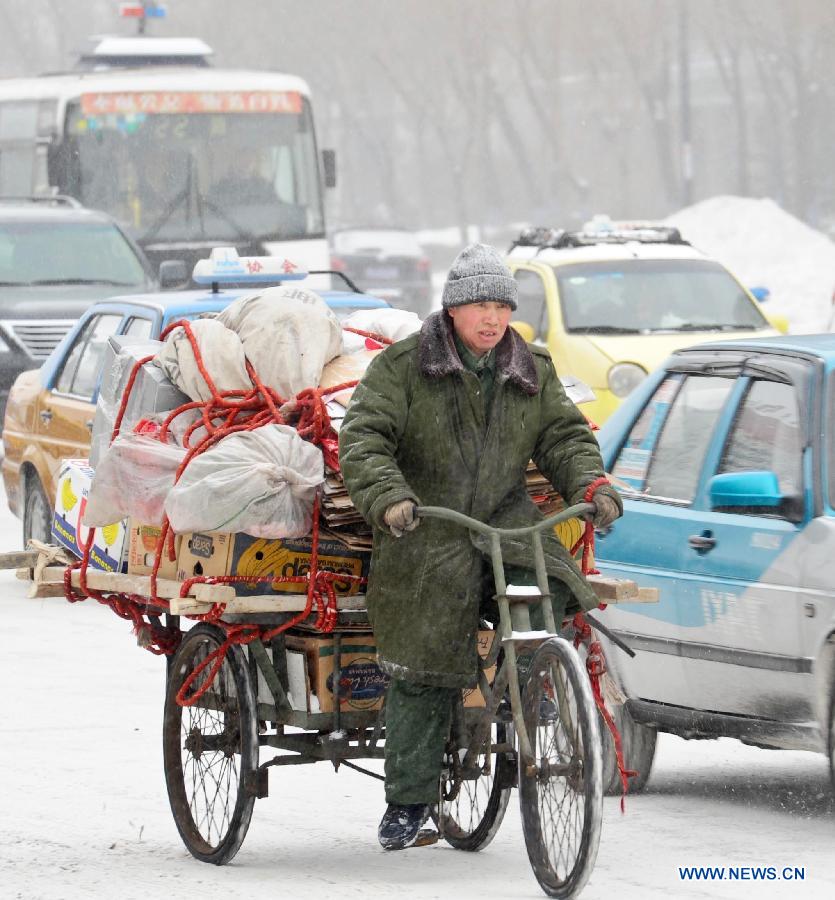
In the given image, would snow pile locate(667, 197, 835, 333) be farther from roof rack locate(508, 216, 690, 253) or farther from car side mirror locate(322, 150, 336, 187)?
roof rack locate(508, 216, 690, 253)

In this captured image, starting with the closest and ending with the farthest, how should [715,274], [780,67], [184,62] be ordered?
[715,274] < [184,62] < [780,67]

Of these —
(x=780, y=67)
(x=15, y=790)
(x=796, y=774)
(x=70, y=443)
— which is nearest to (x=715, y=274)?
(x=70, y=443)

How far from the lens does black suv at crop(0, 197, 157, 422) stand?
720 inches

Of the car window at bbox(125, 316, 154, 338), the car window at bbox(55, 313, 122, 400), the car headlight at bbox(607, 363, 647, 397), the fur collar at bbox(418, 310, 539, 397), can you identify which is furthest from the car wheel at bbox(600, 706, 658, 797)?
the car headlight at bbox(607, 363, 647, 397)

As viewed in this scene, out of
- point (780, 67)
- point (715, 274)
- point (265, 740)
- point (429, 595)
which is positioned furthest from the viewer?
point (780, 67)

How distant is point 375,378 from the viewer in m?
5.80

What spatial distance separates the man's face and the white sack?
3.07 ft

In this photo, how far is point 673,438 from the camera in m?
7.53

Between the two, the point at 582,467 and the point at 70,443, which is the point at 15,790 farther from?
the point at 70,443

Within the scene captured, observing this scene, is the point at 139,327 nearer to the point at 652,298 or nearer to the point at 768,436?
the point at 652,298

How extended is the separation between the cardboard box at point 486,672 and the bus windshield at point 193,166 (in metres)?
17.8

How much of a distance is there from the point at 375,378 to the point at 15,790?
2.28 metres

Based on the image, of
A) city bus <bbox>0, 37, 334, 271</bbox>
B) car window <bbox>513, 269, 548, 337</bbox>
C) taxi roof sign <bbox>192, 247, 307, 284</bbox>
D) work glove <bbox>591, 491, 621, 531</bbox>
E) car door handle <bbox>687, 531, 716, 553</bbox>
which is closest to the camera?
work glove <bbox>591, 491, 621, 531</bbox>

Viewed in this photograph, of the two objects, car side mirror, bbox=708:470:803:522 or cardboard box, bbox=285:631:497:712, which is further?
car side mirror, bbox=708:470:803:522
